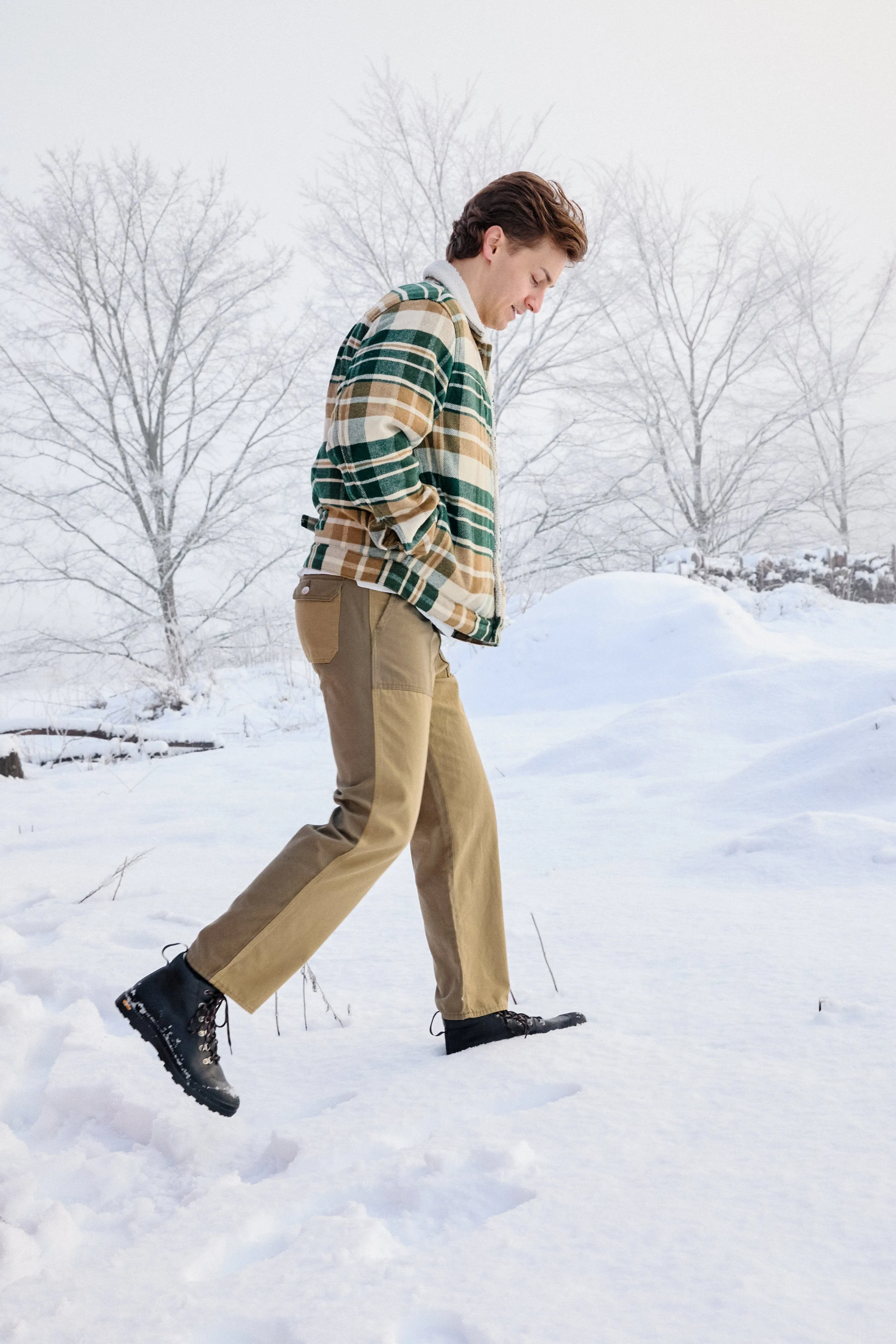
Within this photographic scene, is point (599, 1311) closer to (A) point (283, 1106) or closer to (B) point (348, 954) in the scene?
(A) point (283, 1106)

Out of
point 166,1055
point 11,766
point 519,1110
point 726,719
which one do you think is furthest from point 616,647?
point 166,1055

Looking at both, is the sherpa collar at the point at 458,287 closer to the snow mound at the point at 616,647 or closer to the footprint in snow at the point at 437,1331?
the footprint in snow at the point at 437,1331

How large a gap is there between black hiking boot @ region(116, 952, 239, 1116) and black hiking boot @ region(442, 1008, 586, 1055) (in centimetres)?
43

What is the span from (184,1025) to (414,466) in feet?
3.09

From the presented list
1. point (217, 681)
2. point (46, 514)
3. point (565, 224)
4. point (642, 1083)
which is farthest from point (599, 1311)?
point (46, 514)

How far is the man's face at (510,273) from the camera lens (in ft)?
5.41

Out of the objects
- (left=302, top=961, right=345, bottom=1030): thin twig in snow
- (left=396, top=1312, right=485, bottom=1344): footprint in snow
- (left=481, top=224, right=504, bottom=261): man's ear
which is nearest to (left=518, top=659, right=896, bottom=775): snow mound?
(left=302, top=961, right=345, bottom=1030): thin twig in snow

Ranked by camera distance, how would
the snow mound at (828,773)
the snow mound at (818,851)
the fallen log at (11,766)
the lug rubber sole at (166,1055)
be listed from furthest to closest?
the fallen log at (11,766)
the snow mound at (828,773)
the snow mound at (818,851)
the lug rubber sole at (166,1055)

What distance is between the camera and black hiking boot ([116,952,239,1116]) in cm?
140

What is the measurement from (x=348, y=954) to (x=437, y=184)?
12.0m

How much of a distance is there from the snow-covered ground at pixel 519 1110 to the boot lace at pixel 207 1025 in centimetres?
13

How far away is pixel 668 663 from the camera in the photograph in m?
7.04

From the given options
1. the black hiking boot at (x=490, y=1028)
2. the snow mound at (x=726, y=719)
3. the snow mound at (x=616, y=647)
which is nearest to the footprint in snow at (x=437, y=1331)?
the black hiking boot at (x=490, y=1028)

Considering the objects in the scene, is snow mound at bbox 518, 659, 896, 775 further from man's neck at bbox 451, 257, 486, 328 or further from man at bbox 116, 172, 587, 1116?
man's neck at bbox 451, 257, 486, 328
